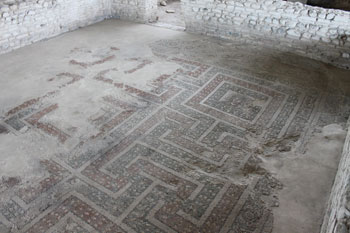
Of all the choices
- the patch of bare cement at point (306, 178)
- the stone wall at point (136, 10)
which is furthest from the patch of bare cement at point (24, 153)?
the stone wall at point (136, 10)

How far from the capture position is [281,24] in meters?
5.05

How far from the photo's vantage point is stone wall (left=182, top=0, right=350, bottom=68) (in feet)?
15.2

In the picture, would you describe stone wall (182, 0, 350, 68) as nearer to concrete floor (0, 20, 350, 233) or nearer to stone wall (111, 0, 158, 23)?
concrete floor (0, 20, 350, 233)

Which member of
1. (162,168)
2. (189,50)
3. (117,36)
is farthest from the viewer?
(117,36)

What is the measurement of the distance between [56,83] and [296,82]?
11.1 ft

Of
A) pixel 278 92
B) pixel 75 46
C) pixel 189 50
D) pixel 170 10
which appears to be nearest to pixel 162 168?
pixel 278 92

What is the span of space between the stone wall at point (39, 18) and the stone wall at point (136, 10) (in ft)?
1.24

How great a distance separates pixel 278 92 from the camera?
4.05 meters

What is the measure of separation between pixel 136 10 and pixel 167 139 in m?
4.33

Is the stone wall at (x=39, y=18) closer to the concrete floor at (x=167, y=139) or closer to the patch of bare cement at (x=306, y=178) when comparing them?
the concrete floor at (x=167, y=139)

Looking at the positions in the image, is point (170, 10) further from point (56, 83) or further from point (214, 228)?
point (214, 228)

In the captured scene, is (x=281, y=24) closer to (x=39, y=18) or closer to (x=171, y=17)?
(x=171, y=17)

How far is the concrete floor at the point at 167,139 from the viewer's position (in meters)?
2.43

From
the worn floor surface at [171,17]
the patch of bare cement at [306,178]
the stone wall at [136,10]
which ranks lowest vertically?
the patch of bare cement at [306,178]
